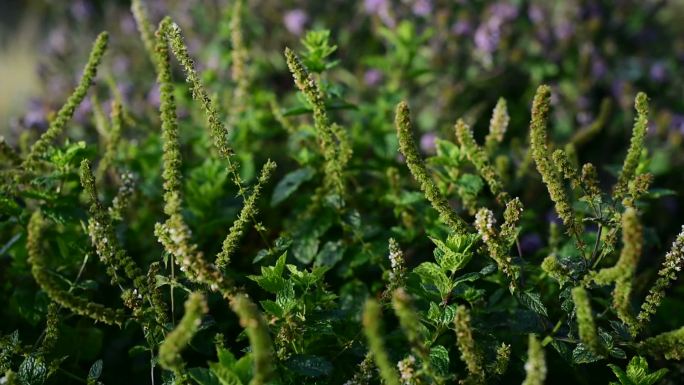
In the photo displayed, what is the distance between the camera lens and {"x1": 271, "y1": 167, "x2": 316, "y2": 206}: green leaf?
88.4 inches

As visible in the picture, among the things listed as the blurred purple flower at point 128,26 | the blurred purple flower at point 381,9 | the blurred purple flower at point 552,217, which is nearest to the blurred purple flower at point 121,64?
the blurred purple flower at point 128,26

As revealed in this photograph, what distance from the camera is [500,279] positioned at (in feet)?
6.30

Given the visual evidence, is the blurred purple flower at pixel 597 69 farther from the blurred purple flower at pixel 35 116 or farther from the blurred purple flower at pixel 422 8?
the blurred purple flower at pixel 35 116

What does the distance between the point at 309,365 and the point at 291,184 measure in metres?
0.86

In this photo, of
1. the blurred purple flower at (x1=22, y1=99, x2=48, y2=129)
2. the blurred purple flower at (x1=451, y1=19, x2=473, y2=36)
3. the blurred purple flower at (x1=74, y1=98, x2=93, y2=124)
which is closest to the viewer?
the blurred purple flower at (x1=22, y1=99, x2=48, y2=129)

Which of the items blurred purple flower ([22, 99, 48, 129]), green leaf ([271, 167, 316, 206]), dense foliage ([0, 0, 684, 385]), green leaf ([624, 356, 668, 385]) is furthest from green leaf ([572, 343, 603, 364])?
blurred purple flower ([22, 99, 48, 129])

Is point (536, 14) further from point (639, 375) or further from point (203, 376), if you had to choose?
point (203, 376)

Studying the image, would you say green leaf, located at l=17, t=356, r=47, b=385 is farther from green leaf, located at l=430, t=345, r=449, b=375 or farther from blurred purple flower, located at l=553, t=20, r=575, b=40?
blurred purple flower, located at l=553, t=20, r=575, b=40

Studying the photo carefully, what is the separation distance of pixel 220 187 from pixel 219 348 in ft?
3.27

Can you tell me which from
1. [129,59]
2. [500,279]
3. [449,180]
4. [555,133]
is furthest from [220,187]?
[129,59]

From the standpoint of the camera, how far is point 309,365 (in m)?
1.56

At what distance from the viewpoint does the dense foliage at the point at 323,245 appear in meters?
1.50

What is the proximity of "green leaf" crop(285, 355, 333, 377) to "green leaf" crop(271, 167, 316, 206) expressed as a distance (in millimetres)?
748

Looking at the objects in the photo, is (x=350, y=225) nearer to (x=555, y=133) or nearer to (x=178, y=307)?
(x=178, y=307)
